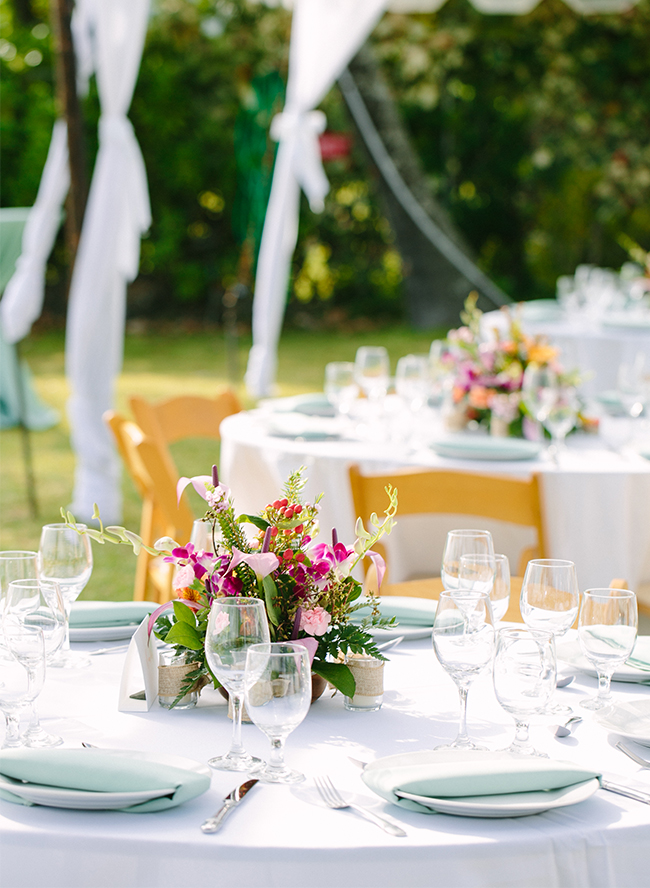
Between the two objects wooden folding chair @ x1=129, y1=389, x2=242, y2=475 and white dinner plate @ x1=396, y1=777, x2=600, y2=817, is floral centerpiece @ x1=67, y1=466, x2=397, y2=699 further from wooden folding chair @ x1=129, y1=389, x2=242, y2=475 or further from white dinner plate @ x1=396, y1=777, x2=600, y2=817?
wooden folding chair @ x1=129, y1=389, x2=242, y2=475

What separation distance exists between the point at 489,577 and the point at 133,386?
27.3ft

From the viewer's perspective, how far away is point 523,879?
1.21 metres

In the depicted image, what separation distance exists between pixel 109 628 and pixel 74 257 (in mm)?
4155

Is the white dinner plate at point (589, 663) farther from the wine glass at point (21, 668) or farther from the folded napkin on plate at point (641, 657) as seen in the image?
the wine glass at point (21, 668)

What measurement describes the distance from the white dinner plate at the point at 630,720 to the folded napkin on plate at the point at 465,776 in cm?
17

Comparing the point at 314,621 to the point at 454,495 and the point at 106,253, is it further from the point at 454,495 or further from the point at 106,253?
the point at 106,253

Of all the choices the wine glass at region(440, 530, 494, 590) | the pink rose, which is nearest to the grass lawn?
the wine glass at region(440, 530, 494, 590)

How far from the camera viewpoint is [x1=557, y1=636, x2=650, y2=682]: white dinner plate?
1.74m

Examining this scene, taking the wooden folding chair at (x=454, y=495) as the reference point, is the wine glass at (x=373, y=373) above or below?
above

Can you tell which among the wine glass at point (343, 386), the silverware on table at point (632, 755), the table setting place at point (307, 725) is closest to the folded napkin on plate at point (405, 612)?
the table setting place at point (307, 725)

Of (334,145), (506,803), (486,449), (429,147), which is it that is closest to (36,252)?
(486,449)

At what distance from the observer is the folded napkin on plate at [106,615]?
6.36ft

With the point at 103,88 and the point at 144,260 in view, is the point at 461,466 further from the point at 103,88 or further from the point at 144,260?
the point at 144,260

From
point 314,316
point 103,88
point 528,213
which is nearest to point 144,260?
point 314,316
